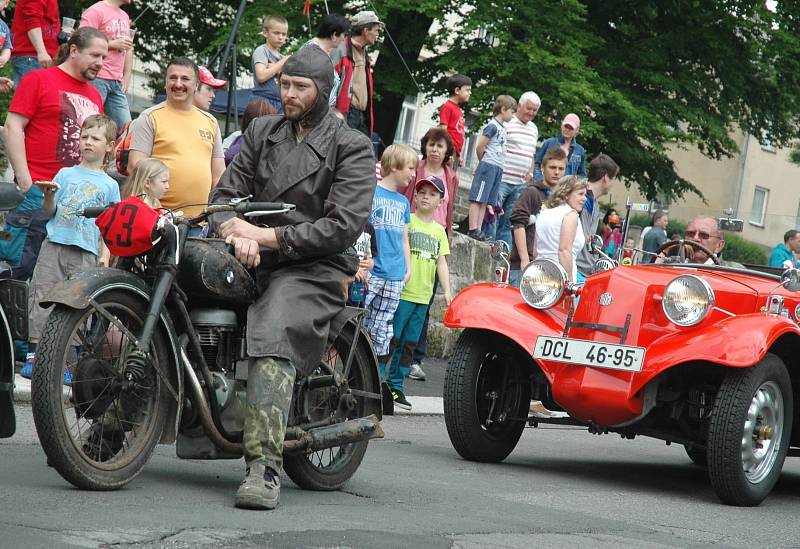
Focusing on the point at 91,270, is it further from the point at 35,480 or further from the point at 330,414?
the point at 330,414

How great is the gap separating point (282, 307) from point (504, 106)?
409 inches

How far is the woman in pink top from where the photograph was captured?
12211 millimetres

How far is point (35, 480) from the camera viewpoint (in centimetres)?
561

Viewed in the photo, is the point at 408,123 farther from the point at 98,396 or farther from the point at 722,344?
the point at 98,396

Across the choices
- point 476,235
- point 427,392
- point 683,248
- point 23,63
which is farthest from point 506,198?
point 683,248

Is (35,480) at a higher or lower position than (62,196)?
lower

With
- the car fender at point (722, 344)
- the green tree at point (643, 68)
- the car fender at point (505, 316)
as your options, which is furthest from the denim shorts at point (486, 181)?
the green tree at point (643, 68)

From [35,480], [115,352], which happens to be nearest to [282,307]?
[115,352]

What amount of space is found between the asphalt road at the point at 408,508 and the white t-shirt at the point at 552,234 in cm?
187

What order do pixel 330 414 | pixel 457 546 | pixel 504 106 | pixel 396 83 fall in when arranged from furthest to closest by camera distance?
pixel 396 83 < pixel 504 106 < pixel 330 414 < pixel 457 546

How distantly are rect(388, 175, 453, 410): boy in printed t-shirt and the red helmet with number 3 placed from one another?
214 inches

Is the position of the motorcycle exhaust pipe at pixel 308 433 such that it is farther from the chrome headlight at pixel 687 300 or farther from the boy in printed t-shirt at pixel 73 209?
the boy in printed t-shirt at pixel 73 209

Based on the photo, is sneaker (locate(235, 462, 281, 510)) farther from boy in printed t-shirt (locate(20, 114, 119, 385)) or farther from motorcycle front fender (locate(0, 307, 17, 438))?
boy in printed t-shirt (locate(20, 114, 119, 385))

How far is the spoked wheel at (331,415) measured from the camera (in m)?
6.21
